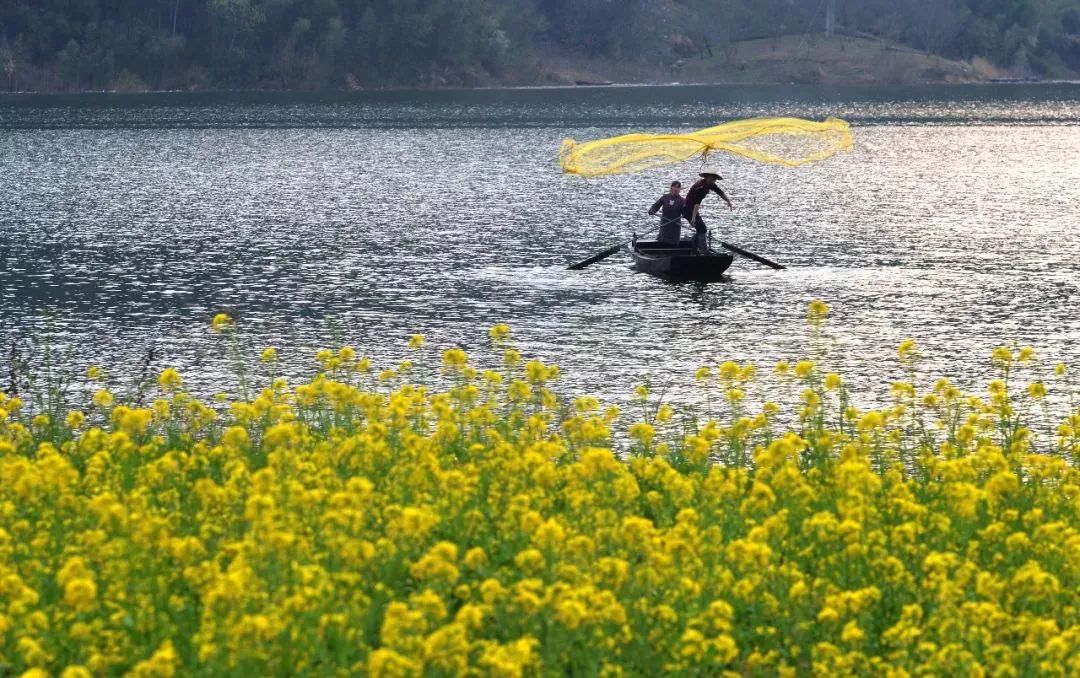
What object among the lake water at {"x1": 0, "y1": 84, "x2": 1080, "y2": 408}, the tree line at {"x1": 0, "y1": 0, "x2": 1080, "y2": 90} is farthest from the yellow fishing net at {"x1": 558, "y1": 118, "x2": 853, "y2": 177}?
the tree line at {"x1": 0, "y1": 0, "x2": 1080, "y2": 90}

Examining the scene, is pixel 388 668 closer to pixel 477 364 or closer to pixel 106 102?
pixel 477 364

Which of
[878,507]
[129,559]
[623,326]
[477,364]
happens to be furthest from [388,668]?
[623,326]

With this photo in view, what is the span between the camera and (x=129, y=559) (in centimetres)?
1262

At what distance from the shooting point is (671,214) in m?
45.8

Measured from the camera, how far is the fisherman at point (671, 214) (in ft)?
149

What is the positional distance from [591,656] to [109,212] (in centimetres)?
5943

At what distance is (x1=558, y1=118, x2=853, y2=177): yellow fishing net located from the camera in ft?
130

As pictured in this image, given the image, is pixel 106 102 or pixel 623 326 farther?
pixel 106 102

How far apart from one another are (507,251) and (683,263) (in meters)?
10.7

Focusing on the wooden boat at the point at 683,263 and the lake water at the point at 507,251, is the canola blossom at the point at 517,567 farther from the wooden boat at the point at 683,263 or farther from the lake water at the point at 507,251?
the wooden boat at the point at 683,263

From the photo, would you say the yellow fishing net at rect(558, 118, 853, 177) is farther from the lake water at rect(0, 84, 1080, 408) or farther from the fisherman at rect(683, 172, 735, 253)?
the lake water at rect(0, 84, 1080, 408)

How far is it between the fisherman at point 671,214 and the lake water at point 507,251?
1699 millimetres

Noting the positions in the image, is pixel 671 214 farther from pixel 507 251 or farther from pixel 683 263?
pixel 507 251

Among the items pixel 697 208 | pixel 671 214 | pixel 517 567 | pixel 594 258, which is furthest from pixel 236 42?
pixel 517 567
